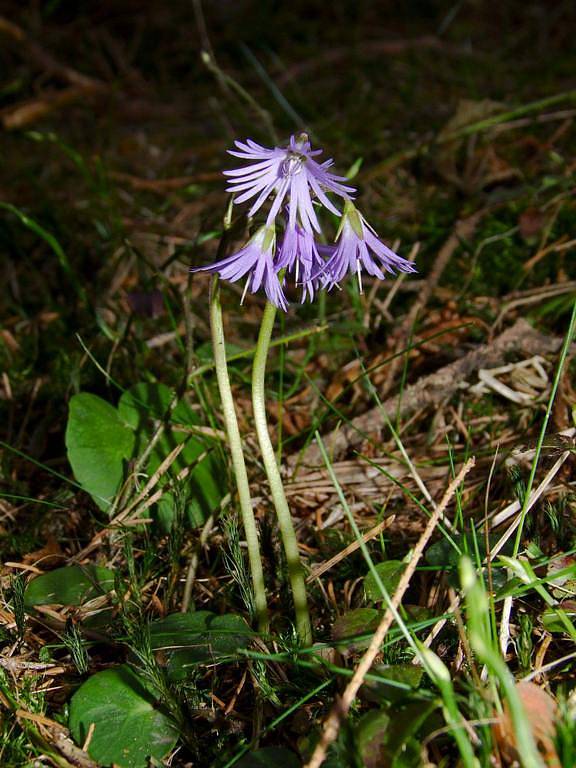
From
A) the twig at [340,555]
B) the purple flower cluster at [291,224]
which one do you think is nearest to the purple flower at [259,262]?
the purple flower cluster at [291,224]

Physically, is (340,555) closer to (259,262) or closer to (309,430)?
(309,430)

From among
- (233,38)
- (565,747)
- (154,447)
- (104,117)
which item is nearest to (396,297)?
(154,447)

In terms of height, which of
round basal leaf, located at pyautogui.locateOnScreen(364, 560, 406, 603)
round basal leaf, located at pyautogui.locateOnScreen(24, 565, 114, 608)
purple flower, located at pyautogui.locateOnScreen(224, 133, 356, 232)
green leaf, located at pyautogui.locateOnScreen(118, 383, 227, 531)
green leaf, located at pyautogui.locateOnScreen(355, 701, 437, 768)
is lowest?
green leaf, located at pyautogui.locateOnScreen(355, 701, 437, 768)

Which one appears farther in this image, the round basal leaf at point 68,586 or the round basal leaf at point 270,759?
the round basal leaf at point 68,586

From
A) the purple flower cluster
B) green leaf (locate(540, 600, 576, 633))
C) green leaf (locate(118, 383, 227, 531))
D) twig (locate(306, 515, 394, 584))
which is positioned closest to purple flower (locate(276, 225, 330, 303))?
the purple flower cluster

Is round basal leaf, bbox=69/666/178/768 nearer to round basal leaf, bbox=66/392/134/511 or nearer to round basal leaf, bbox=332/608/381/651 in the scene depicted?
round basal leaf, bbox=332/608/381/651

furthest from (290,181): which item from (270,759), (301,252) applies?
(270,759)

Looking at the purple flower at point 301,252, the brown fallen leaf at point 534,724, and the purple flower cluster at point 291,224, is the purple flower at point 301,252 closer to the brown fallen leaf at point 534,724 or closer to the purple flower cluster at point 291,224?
the purple flower cluster at point 291,224
